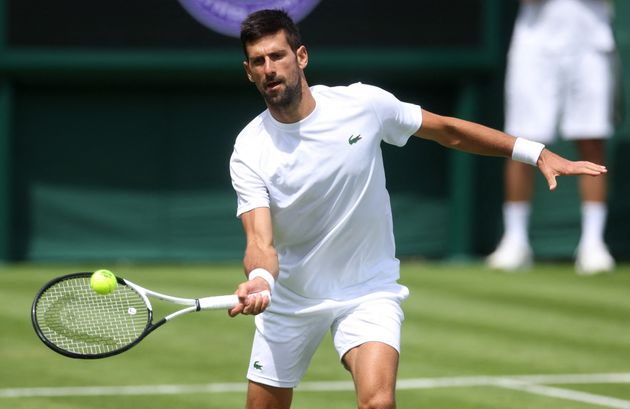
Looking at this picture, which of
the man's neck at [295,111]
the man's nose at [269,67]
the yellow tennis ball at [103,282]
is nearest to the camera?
the yellow tennis ball at [103,282]

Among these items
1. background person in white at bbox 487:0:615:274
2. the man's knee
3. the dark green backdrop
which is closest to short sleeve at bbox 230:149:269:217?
the man's knee

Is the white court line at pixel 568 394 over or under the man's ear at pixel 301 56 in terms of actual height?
under

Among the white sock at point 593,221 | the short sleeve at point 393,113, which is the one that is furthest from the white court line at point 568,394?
the white sock at point 593,221

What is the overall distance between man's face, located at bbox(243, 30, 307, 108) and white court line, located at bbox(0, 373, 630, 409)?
2.50 m

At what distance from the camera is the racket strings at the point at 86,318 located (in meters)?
5.53

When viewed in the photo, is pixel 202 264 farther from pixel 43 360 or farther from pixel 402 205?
pixel 43 360

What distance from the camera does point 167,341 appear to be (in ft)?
30.2

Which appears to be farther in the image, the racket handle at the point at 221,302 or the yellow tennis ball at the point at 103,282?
the yellow tennis ball at the point at 103,282

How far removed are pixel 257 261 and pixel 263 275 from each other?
84 millimetres

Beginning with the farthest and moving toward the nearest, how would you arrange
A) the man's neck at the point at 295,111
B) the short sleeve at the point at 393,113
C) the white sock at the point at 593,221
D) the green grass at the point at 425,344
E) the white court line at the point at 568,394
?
the white sock at the point at 593,221
the green grass at the point at 425,344
the white court line at the point at 568,394
the short sleeve at the point at 393,113
the man's neck at the point at 295,111

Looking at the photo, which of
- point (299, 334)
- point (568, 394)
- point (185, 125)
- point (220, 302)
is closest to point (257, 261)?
point (220, 302)

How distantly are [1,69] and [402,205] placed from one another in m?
3.32

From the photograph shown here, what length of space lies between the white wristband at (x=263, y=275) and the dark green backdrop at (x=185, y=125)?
6556mm

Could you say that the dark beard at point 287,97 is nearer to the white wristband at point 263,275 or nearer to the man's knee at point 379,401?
the white wristband at point 263,275
